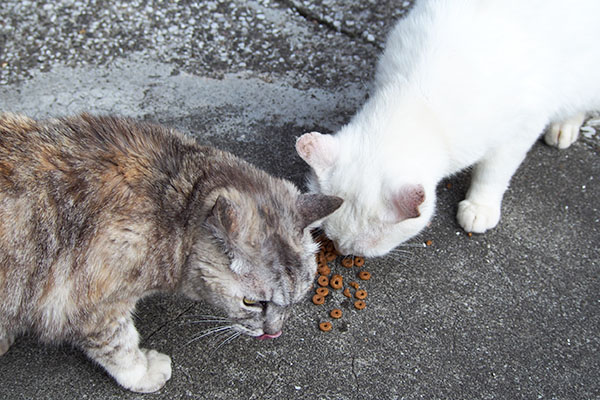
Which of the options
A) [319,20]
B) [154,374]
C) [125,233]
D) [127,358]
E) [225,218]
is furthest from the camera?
[319,20]

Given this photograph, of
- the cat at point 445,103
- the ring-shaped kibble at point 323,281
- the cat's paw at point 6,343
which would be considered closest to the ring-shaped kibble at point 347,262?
the ring-shaped kibble at point 323,281

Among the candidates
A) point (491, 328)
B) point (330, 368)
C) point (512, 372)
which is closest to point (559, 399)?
point (512, 372)

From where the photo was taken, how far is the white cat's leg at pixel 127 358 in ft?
6.97

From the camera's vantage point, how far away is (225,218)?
1.79 m

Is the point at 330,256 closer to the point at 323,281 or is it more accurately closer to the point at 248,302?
the point at 323,281

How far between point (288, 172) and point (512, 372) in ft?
5.22

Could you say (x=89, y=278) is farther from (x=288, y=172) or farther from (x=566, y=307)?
(x=566, y=307)

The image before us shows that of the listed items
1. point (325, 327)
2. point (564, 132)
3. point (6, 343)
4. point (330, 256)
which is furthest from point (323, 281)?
point (564, 132)

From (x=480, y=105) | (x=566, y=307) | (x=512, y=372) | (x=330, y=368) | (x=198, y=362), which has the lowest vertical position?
(x=198, y=362)

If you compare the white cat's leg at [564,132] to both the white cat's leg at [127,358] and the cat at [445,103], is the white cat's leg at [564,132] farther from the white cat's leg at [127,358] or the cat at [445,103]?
the white cat's leg at [127,358]

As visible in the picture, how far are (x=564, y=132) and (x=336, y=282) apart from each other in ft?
5.90

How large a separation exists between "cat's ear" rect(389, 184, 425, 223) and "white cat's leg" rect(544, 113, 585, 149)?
1.61 metres

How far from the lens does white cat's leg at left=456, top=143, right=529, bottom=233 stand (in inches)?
112

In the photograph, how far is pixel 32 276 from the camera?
1.95m
